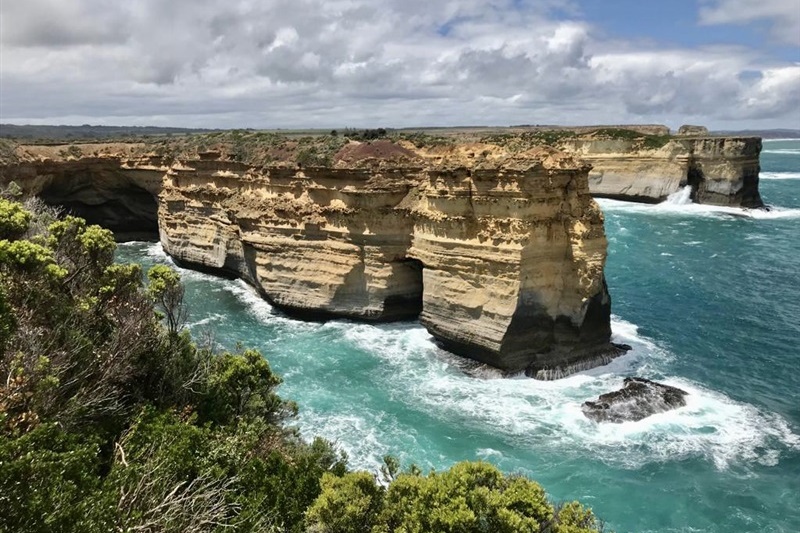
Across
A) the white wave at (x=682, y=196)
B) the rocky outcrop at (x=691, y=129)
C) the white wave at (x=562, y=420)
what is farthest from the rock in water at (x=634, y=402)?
the rocky outcrop at (x=691, y=129)

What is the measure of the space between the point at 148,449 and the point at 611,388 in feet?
60.5

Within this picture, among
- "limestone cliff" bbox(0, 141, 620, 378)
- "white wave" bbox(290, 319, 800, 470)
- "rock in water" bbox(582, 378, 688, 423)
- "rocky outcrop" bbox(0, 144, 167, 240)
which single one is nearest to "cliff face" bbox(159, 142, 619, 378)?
"limestone cliff" bbox(0, 141, 620, 378)

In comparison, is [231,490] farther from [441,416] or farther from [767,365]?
[767,365]

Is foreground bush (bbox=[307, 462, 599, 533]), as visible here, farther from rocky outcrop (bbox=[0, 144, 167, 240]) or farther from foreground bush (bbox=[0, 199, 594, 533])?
rocky outcrop (bbox=[0, 144, 167, 240])

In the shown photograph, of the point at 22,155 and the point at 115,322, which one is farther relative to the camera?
the point at 22,155

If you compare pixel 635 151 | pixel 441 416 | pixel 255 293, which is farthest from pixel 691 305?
pixel 635 151

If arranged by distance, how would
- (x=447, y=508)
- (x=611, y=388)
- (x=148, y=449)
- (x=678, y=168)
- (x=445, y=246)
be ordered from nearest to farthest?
(x=447, y=508)
(x=148, y=449)
(x=611, y=388)
(x=445, y=246)
(x=678, y=168)

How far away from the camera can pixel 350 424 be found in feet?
68.6

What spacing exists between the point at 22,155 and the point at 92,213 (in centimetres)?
719

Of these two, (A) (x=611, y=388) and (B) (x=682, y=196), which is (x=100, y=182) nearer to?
(A) (x=611, y=388)

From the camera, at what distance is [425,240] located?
1091 inches

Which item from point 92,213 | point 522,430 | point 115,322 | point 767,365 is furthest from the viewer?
point 92,213

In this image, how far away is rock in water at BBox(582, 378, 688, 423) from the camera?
21188 mm

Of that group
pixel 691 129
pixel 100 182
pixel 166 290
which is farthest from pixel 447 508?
pixel 691 129
